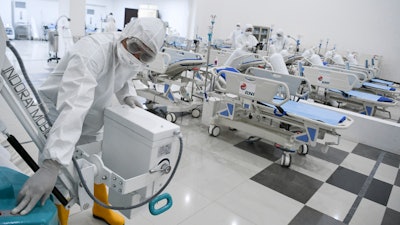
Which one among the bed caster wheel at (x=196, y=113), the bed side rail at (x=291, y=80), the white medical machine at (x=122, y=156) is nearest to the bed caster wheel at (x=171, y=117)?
the bed caster wheel at (x=196, y=113)

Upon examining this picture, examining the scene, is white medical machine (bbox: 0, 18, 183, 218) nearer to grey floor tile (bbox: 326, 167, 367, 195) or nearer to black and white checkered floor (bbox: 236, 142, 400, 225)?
black and white checkered floor (bbox: 236, 142, 400, 225)

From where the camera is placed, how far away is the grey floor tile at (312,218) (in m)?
2.24

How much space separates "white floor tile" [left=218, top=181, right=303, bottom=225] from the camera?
87.7 inches

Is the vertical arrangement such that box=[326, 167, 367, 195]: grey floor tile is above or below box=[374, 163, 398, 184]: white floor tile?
above

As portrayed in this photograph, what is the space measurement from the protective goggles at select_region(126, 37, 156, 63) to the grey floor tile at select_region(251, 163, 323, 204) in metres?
1.79

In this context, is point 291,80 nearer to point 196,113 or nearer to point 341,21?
point 196,113

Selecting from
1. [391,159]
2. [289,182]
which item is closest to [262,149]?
[289,182]

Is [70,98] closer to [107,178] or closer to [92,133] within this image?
[107,178]

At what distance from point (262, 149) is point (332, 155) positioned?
895 mm

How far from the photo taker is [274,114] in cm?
328

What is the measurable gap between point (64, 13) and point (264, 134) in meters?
6.38

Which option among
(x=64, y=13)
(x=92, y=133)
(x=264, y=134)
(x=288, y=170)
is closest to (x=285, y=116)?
(x=264, y=134)

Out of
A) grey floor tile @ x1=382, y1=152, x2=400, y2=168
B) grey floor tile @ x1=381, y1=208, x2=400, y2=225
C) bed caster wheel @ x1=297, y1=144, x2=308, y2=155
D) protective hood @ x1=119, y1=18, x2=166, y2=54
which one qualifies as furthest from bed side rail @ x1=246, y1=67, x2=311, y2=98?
protective hood @ x1=119, y1=18, x2=166, y2=54

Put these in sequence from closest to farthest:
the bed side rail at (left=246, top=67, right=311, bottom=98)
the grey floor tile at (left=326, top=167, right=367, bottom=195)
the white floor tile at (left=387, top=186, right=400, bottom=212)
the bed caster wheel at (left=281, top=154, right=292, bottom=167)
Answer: the white floor tile at (left=387, top=186, right=400, bottom=212) → the grey floor tile at (left=326, top=167, right=367, bottom=195) → the bed caster wheel at (left=281, top=154, right=292, bottom=167) → the bed side rail at (left=246, top=67, right=311, bottom=98)
